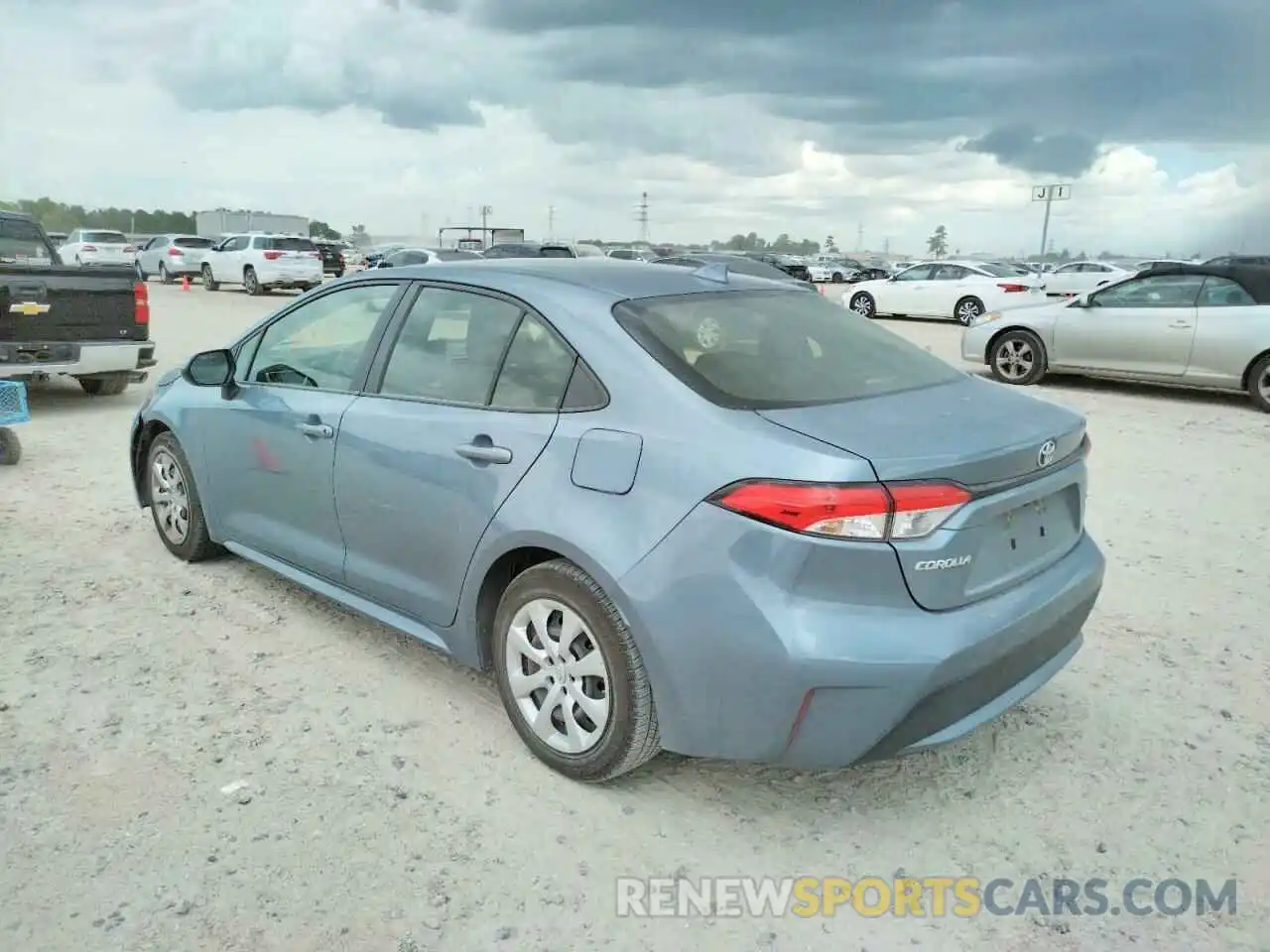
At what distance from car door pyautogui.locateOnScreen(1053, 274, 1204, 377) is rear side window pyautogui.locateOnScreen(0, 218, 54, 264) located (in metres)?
11.4

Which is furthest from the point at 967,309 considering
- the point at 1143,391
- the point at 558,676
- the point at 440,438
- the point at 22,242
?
the point at 558,676

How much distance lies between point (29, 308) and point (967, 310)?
18.7 meters

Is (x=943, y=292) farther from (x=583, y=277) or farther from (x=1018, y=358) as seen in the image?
(x=583, y=277)

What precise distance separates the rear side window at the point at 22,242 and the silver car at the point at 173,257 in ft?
76.6

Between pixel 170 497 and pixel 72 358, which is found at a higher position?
pixel 72 358

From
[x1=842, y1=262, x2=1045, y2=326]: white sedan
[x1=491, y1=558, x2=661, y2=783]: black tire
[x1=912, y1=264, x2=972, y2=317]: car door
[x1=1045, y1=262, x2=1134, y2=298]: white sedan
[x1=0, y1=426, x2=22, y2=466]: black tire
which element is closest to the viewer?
[x1=491, y1=558, x2=661, y2=783]: black tire

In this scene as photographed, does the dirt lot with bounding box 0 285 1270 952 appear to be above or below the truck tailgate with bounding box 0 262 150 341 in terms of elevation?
below

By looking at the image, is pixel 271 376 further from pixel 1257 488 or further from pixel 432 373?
pixel 1257 488

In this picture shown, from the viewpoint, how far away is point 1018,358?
12.4 metres

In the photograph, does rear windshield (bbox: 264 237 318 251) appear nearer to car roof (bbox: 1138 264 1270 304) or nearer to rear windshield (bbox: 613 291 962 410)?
car roof (bbox: 1138 264 1270 304)

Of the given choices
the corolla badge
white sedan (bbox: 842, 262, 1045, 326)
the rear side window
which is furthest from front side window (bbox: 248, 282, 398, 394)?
white sedan (bbox: 842, 262, 1045, 326)

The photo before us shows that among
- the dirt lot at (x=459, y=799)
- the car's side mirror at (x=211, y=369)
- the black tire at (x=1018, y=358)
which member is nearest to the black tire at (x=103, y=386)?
the dirt lot at (x=459, y=799)

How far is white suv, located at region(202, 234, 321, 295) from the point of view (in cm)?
2889

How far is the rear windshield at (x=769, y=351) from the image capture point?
10.0 ft
